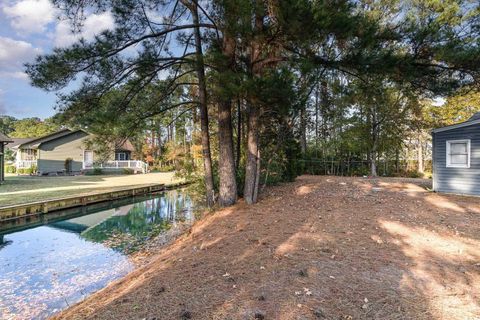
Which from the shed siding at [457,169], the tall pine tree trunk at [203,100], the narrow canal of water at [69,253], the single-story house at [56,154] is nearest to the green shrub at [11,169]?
the single-story house at [56,154]

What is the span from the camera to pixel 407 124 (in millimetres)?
16594

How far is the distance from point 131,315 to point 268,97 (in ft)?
12.6

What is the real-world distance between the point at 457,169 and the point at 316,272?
26.1ft

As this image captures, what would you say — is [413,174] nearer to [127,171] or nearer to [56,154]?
[127,171]

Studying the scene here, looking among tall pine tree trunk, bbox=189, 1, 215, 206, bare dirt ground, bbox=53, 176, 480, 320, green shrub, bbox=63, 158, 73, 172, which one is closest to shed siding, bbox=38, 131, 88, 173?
green shrub, bbox=63, 158, 73, 172

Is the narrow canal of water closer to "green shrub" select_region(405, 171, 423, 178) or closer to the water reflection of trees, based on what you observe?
the water reflection of trees

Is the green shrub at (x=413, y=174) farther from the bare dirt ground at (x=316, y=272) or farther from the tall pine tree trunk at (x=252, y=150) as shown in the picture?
the tall pine tree trunk at (x=252, y=150)

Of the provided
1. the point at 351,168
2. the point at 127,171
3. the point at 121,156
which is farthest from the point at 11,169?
the point at 351,168

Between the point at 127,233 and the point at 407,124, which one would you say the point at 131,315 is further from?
the point at 407,124

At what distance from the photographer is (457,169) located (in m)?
8.66

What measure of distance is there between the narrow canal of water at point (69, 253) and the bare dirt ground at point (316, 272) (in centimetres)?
100

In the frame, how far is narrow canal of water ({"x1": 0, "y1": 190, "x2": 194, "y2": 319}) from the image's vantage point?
Result: 4223mm

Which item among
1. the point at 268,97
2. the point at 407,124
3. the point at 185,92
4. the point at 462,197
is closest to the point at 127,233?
the point at 185,92

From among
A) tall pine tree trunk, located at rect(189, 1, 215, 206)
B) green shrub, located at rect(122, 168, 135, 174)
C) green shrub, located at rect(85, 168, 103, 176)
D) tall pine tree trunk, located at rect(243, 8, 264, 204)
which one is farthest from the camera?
green shrub, located at rect(122, 168, 135, 174)
